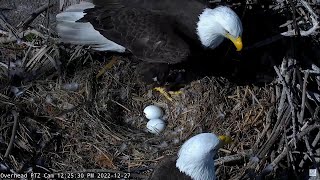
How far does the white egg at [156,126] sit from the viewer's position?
192 inches

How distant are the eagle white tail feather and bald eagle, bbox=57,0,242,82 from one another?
2 cm

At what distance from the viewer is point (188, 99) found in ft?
16.4

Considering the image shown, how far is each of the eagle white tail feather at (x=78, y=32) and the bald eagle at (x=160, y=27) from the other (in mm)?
17

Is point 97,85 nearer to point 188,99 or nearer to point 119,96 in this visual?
point 119,96

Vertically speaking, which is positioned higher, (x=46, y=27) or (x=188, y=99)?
(x=46, y=27)

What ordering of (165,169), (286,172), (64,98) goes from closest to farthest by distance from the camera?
(165,169) < (286,172) < (64,98)

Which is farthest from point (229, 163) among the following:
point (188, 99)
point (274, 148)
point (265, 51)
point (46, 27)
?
point (46, 27)

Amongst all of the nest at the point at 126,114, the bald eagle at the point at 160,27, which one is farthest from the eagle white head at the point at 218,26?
the nest at the point at 126,114

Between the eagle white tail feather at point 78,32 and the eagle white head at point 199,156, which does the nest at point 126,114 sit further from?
the eagle white head at point 199,156

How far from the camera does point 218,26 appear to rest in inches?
177

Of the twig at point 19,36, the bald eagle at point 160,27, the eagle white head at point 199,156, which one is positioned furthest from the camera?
the twig at point 19,36

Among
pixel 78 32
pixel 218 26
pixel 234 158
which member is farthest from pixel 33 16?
pixel 234 158

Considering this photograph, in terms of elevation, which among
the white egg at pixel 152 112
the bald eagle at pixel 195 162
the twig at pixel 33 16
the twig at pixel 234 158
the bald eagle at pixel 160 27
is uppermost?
the bald eagle at pixel 160 27

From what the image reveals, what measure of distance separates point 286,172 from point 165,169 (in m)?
1.00
